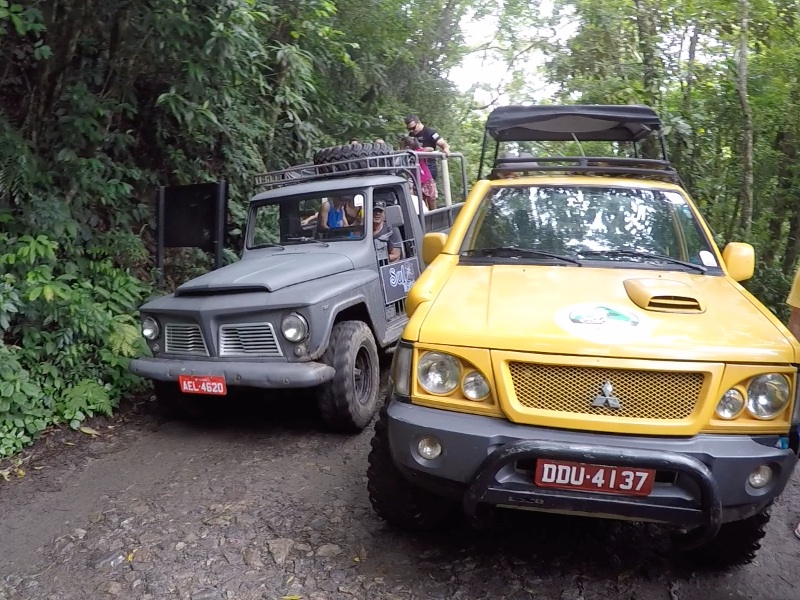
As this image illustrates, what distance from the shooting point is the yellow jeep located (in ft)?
8.05

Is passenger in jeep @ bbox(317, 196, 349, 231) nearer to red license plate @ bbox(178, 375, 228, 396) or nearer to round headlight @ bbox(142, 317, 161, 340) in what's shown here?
round headlight @ bbox(142, 317, 161, 340)

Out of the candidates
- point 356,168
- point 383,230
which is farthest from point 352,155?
point 383,230

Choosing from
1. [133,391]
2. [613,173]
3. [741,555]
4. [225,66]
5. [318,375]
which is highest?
[225,66]

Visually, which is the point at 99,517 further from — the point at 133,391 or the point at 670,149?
the point at 670,149

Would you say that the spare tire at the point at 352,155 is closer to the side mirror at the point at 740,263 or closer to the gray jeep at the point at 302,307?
the gray jeep at the point at 302,307

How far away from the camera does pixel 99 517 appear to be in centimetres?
364

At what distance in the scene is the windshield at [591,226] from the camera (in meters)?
3.56

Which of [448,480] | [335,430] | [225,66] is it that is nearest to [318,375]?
[335,430]

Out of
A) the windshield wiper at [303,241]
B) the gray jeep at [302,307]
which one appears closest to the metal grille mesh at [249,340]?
the gray jeep at [302,307]

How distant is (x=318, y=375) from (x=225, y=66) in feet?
10.2

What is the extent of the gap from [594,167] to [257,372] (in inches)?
99.1

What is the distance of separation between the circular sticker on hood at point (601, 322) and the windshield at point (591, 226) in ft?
2.22

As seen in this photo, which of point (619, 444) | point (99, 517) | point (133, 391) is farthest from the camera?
point (133, 391)

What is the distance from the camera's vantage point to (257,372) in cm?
425
